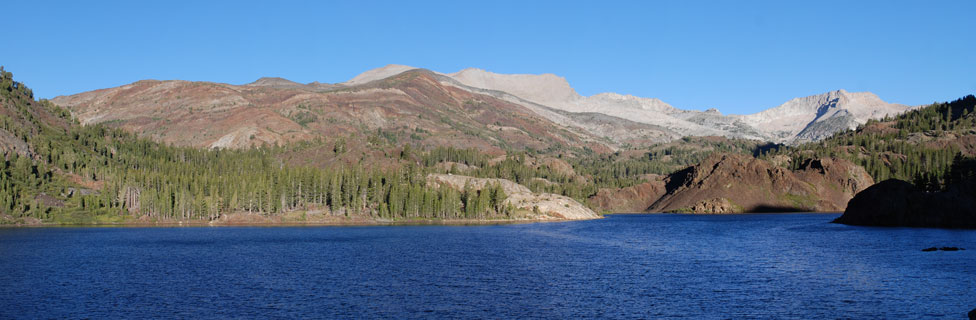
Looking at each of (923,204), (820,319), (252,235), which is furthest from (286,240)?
(923,204)

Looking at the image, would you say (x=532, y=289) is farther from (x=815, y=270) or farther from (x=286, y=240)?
(x=286, y=240)

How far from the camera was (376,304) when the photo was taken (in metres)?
66.3

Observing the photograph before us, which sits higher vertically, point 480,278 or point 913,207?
point 913,207

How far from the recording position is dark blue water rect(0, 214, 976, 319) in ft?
209

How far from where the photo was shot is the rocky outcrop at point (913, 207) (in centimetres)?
16562

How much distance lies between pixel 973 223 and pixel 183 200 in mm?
194781

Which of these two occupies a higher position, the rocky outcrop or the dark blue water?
the rocky outcrop

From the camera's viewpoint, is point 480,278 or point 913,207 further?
point 913,207

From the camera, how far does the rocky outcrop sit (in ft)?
543

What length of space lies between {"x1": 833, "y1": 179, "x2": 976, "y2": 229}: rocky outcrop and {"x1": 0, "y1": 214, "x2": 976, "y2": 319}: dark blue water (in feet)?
113

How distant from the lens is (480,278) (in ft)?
275

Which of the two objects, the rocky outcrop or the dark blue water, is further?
the rocky outcrop

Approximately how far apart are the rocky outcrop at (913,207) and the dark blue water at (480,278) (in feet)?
113

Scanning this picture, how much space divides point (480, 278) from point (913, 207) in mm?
138132
